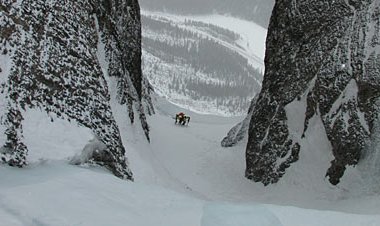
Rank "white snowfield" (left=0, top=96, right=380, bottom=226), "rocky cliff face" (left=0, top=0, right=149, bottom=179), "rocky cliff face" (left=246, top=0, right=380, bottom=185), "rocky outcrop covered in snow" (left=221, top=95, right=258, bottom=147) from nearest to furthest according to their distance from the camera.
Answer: "white snowfield" (left=0, top=96, right=380, bottom=226) → "rocky cliff face" (left=0, top=0, right=149, bottom=179) → "rocky cliff face" (left=246, top=0, right=380, bottom=185) → "rocky outcrop covered in snow" (left=221, top=95, right=258, bottom=147)

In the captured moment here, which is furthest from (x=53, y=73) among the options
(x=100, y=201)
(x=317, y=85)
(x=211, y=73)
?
(x=211, y=73)

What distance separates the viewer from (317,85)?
21.2 m

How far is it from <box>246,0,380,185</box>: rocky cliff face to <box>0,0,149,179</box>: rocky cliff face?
402 inches

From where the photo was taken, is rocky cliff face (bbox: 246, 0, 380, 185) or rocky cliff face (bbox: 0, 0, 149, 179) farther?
rocky cliff face (bbox: 246, 0, 380, 185)

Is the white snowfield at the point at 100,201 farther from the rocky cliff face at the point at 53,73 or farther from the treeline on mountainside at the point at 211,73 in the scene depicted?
the treeline on mountainside at the point at 211,73

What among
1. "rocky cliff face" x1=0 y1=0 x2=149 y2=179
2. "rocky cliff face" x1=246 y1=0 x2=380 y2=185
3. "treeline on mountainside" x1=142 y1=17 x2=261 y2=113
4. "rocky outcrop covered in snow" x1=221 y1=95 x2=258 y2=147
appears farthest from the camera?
"treeline on mountainside" x1=142 y1=17 x2=261 y2=113

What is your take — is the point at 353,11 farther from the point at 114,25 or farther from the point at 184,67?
the point at 184,67

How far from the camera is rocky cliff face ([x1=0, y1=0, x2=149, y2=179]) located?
1197 cm

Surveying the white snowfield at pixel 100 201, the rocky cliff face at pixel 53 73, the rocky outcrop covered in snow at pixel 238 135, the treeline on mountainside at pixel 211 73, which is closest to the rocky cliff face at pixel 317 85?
the white snowfield at pixel 100 201

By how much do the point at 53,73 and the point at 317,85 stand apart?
12775 mm

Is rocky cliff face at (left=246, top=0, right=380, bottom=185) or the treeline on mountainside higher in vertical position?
rocky cliff face at (left=246, top=0, right=380, bottom=185)

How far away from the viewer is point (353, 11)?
69.4 feet

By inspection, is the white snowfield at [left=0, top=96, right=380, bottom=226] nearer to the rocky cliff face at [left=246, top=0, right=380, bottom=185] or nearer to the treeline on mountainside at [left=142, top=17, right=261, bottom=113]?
the rocky cliff face at [left=246, top=0, right=380, bottom=185]

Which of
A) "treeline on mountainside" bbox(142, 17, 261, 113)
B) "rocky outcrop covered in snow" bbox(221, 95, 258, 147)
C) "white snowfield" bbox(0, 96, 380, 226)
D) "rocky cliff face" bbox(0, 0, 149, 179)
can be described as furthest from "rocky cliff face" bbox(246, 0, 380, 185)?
"treeline on mountainside" bbox(142, 17, 261, 113)
